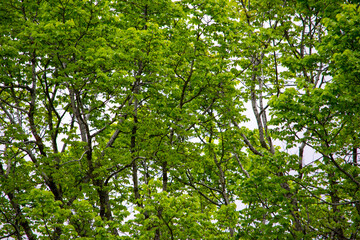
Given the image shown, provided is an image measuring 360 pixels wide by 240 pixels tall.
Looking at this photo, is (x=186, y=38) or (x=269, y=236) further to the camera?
(x=186, y=38)

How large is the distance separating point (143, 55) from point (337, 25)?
6.01 m

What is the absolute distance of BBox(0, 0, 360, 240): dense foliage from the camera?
32.3 feet

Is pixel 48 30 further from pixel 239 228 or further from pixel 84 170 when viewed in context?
pixel 239 228

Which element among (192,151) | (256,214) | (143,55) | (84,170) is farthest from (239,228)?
(143,55)

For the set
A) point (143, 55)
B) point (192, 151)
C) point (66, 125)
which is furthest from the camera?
point (66, 125)

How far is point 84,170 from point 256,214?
21.3 feet

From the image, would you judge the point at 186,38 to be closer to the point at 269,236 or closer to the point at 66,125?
the point at 66,125

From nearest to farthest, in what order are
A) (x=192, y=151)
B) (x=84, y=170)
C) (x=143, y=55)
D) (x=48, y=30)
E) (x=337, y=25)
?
1. (x=337, y=25)
2. (x=48, y=30)
3. (x=143, y=55)
4. (x=84, y=170)
5. (x=192, y=151)

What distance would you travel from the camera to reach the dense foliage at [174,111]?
Answer: 9.84 metres

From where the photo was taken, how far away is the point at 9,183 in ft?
38.4

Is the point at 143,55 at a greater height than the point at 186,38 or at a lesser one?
lesser

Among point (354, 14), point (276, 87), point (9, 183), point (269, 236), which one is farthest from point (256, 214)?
point (9, 183)

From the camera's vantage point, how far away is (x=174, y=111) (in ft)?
42.6

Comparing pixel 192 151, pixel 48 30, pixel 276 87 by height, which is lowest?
pixel 192 151
